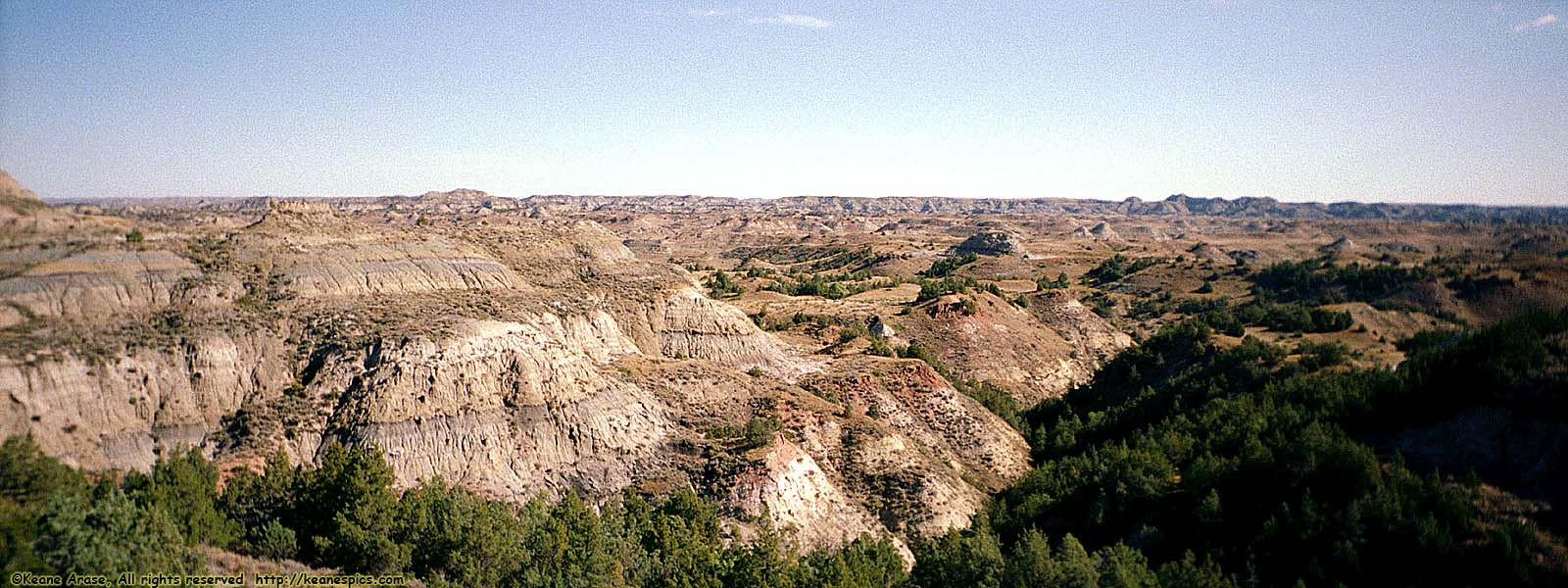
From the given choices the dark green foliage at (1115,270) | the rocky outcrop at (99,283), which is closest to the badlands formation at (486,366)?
the rocky outcrop at (99,283)

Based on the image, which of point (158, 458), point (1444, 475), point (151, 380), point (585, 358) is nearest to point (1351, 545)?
point (1444, 475)

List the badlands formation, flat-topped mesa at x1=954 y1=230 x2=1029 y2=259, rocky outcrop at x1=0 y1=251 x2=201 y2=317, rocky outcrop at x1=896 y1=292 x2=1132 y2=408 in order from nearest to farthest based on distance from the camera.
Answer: rocky outcrop at x1=0 y1=251 x2=201 y2=317, the badlands formation, rocky outcrop at x1=896 y1=292 x2=1132 y2=408, flat-topped mesa at x1=954 y1=230 x2=1029 y2=259

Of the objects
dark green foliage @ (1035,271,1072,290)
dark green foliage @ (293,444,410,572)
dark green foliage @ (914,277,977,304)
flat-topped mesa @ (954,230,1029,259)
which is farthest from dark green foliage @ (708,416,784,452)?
flat-topped mesa @ (954,230,1029,259)

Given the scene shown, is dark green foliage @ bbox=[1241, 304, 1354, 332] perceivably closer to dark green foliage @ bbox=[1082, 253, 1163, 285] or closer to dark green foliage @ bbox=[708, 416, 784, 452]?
dark green foliage @ bbox=[1082, 253, 1163, 285]

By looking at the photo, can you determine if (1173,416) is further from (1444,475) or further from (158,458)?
(158,458)

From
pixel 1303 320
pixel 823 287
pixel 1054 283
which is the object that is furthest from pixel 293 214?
pixel 1054 283

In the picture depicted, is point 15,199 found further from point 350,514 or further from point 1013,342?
point 1013,342

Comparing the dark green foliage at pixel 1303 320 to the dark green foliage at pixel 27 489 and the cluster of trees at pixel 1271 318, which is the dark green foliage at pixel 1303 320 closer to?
the cluster of trees at pixel 1271 318
